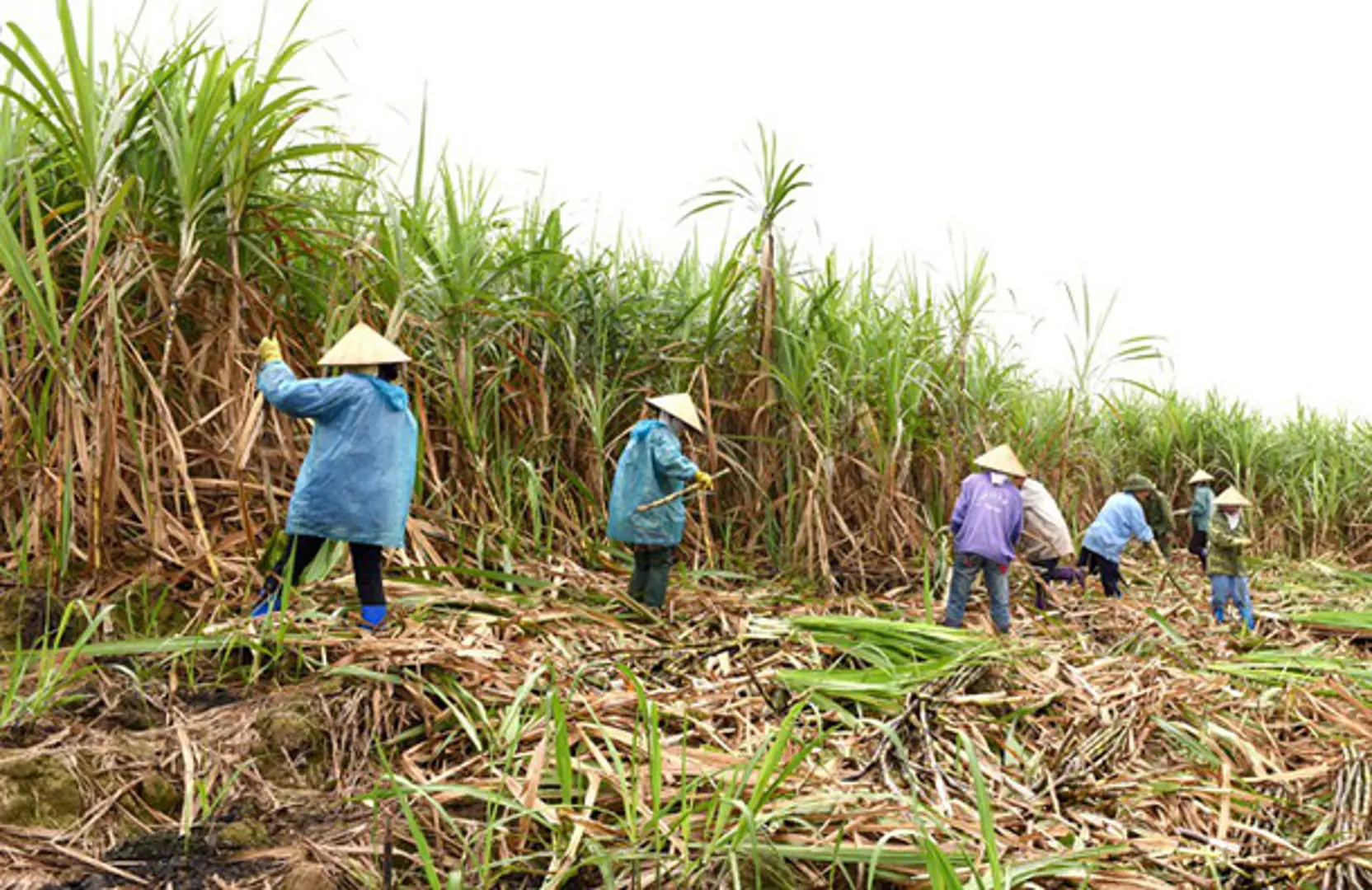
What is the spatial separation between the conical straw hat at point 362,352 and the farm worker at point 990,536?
2974 millimetres

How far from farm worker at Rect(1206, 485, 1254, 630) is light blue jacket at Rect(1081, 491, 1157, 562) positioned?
0.60m

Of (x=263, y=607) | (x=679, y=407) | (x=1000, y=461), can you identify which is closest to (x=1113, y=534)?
(x=1000, y=461)

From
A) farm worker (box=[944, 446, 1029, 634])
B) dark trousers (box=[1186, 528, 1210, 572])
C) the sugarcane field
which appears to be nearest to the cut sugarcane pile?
the sugarcane field

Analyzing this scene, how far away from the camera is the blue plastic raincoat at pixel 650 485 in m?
4.20

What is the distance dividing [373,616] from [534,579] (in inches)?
30.3

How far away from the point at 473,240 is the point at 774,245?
1.70m

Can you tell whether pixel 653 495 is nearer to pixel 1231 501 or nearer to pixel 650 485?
pixel 650 485

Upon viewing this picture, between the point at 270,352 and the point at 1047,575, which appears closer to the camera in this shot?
the point at 270,352

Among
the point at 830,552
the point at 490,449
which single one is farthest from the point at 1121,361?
the point at 490,449

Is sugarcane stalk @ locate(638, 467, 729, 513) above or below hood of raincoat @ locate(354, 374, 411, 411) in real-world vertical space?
below

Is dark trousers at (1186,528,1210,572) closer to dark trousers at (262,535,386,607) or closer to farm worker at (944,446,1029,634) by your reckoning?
farm worker at (944,446,1029,634)

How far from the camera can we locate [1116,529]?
253 inches

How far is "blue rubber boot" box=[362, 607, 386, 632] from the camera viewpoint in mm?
3191

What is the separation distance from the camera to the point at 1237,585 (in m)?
5.64
